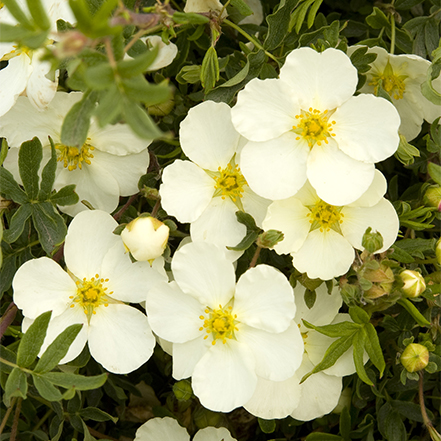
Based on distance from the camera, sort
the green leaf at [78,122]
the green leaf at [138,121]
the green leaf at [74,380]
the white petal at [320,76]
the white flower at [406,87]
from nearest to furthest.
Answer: the green leaf at [138,121] → the green leaf at [78,122] → the green leaf at [74,380] → the white petal at [320,76] → the white flower at [406,87]

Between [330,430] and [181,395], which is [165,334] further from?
[330,430]

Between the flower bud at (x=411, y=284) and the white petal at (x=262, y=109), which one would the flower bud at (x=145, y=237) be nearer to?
the white petal at (x=262, y=109)

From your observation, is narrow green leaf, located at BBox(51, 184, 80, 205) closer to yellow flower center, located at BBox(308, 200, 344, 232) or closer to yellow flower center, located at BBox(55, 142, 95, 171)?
yellow flower center, located at BBox(55, 142, 95, 171)

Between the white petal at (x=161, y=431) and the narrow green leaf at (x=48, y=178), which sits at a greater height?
the narrow green leaf at (x=48, y=178)

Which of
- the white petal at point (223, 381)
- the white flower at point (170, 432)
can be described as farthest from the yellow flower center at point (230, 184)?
the white flower at point (170, 432)

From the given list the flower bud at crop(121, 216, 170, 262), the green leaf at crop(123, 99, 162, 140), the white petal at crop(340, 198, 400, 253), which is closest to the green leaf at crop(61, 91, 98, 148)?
the green leaf at crop(123, 99, 162, 140)

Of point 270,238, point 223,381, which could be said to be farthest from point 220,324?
point 270,238

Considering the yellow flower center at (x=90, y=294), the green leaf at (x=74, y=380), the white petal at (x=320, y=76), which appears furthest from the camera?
Result: the yellow flower center at (x=90, y=294)
